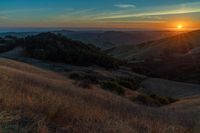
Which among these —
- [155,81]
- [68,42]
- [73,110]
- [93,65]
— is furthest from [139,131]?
[68,42]

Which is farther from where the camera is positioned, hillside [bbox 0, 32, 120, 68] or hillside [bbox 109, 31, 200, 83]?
hillside [bbox 109, 31, 200, 83]

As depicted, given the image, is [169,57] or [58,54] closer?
[58,54]

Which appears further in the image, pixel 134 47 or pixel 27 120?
pixel 134 47

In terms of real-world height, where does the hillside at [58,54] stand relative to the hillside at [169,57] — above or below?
above

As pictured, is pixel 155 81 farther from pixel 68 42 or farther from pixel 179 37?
pixel 179 37

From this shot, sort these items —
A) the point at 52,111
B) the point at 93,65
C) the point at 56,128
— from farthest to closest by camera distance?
the point at 93,65 < the point at 52,111 < the point at 56,128

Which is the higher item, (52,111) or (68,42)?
(52,111)

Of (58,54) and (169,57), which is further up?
(58,54)

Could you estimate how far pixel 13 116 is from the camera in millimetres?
5355

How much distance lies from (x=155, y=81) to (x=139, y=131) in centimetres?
4540

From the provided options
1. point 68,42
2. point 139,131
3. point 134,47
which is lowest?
point 134,47

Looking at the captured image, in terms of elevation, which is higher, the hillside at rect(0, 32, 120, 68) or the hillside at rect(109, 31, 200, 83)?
the hillside at rect(0, 32, 120, 68)

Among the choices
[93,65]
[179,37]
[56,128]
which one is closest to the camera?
[56,128]

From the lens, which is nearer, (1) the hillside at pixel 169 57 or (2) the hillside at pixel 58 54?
(2) the hillside at pixel 58 54
